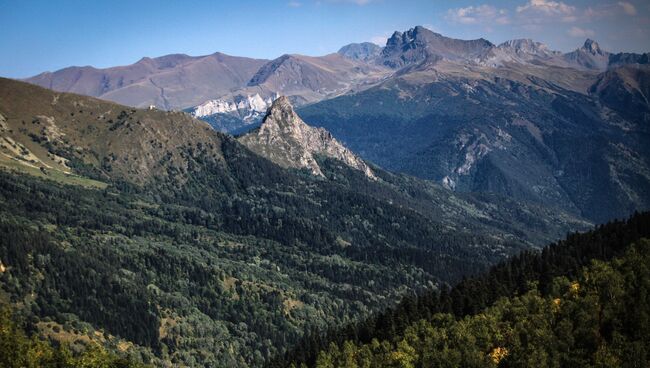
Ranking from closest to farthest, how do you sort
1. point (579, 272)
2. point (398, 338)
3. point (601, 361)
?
point (601, 361), point (398, 338), point (579, 272)

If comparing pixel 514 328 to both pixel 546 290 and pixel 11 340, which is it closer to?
pixel 546 290

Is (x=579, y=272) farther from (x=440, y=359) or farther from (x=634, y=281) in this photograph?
(x=440, y=359)

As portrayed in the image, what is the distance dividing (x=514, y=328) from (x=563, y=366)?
67.4 feet

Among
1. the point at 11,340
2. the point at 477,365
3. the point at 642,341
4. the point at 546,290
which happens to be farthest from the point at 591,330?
the point at 11,340

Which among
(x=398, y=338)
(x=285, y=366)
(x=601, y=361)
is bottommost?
(x=285, y=366)

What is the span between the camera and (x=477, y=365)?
132125mm

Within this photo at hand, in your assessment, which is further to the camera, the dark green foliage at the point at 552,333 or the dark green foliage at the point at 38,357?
the dark green foliage at the point at 552,333

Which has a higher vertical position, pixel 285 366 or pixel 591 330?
pixel 591 330

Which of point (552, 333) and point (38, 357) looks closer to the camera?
point (38, 357)

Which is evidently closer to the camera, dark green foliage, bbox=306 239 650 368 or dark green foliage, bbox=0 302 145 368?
dark green foliage, bbox=0 302 145 368

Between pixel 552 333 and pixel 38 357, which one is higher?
pixel 552 333

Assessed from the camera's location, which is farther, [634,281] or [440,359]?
[634,281]

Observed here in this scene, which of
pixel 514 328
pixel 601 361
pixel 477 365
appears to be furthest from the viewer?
pixel 514 328

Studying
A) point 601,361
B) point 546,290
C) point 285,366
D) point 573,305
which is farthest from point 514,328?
point 285,366
